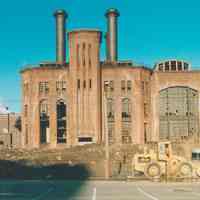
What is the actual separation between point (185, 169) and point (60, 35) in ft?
182

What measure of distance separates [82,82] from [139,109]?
33.3 ft

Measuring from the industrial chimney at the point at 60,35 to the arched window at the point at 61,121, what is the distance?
343 inches

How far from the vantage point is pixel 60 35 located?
90188 mm

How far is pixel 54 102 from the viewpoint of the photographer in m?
83.0

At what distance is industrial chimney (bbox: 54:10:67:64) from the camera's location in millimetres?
89162

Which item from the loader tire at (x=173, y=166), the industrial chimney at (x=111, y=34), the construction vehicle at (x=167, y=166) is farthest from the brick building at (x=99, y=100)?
the loader tire at (x=173, y=166)

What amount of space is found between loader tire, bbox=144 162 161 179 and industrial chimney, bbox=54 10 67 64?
170ft

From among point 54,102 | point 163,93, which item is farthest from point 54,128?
point 163,93

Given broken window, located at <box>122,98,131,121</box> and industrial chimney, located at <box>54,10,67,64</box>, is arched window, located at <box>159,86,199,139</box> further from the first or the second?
industrial chimney, located at <box>54,10,67,64</box>

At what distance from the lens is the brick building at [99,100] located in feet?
267

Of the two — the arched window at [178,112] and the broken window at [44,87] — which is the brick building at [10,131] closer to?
the broken window at [44,87]

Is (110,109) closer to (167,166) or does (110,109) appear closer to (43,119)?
(43,119)

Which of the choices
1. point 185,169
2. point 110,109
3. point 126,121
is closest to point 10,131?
point 110,109

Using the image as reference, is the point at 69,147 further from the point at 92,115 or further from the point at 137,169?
the point at 137,169
